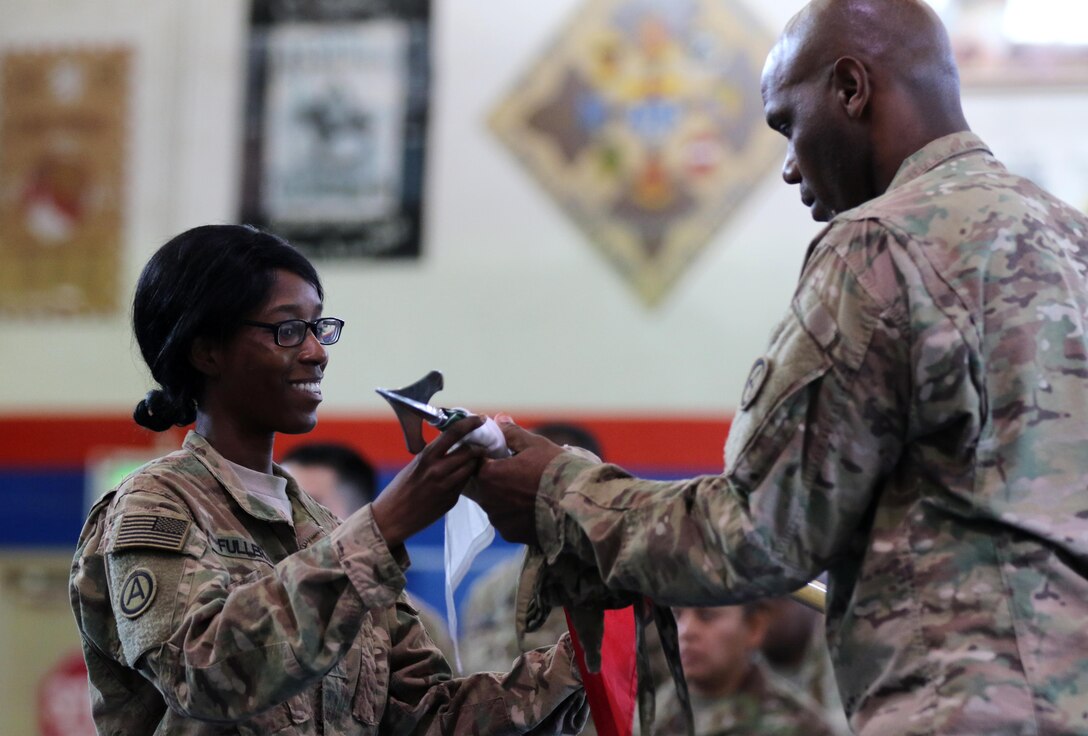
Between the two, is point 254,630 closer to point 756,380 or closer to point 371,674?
point 371,674

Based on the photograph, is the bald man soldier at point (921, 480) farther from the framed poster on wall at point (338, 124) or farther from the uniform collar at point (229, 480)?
the framed poster on wall at point (338, 124)

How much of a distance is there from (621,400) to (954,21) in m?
2.10

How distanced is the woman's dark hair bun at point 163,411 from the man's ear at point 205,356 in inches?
2.8

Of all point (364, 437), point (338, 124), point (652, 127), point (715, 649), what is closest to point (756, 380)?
point (715, 649)

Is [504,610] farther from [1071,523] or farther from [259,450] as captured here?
[1071,523]

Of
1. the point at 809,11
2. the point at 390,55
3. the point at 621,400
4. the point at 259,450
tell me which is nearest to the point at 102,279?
the point at 390,55

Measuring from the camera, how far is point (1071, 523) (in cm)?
152

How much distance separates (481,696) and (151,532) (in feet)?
1.83

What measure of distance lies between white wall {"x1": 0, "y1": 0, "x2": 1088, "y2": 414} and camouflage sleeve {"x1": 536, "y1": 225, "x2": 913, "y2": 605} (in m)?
4.43

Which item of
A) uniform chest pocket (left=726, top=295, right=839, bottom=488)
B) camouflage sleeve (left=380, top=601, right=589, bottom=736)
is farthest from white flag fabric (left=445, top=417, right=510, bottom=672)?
uniform chest pocket (left=726, top=295, right=839, bottom=488)

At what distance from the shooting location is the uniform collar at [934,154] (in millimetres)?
1743

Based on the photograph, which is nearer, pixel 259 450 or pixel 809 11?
pixel 809 11

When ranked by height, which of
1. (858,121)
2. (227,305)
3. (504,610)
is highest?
(858,121)

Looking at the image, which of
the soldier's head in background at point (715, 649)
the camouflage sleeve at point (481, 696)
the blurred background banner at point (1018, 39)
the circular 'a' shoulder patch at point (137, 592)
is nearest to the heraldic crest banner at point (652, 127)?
the blurred background banner at point (1018, 39)
